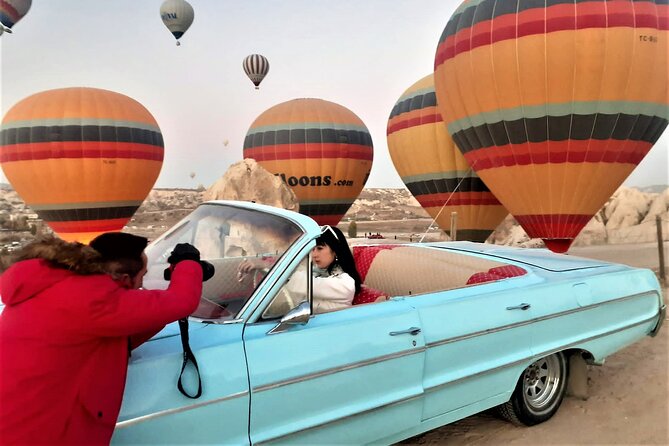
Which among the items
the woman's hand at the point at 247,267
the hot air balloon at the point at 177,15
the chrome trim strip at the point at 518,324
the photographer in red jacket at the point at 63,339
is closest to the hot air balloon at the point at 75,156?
the hot air balloon at the point at 177,15

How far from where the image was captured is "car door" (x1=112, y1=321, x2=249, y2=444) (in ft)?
6.59

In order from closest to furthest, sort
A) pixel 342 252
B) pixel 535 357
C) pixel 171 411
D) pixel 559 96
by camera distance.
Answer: pixel 171 411
pixel 342 252
pixel 535 357
pixel 559 96

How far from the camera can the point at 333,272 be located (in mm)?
3291

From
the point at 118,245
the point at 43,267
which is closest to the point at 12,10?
the point at 118,245

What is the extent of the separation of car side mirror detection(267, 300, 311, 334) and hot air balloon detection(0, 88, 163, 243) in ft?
59.3

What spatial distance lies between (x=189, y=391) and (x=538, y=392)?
9.37ft

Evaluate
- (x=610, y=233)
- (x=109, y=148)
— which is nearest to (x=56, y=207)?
(x=109, y=148)

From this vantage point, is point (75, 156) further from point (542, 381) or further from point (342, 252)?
point (542, 381)

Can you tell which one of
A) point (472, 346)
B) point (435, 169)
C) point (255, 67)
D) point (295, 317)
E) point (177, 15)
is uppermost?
point (177, 15)

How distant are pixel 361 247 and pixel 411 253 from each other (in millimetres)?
666

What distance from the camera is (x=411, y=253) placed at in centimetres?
440

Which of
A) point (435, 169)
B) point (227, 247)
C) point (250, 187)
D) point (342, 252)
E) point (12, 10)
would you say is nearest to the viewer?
point (227, 247)

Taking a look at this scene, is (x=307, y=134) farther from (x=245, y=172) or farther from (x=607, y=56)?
(x=607, y=56)

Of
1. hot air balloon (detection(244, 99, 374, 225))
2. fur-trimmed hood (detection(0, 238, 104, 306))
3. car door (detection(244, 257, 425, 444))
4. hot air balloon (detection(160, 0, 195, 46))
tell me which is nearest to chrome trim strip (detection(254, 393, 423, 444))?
car door (detection(244, 257, 425, 444))
